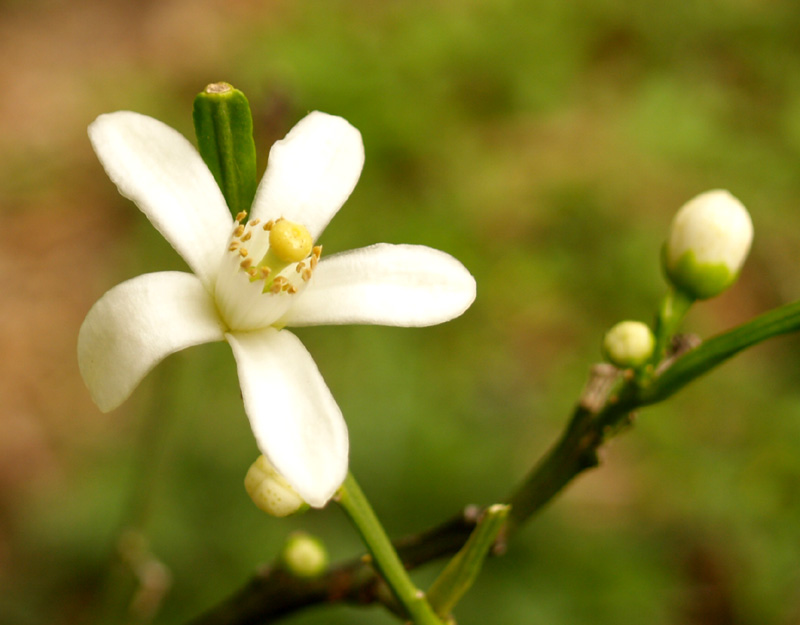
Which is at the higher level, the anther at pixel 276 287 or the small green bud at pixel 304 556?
the anther at pixel 276 287

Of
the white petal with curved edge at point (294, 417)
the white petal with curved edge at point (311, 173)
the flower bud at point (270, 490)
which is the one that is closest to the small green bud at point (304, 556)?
the flower bud at point (270, 490)

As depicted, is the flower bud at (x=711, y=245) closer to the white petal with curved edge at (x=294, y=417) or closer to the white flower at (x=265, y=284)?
the white flower at (x=265, y=284)

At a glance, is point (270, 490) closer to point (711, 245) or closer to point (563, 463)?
point (563, 463)

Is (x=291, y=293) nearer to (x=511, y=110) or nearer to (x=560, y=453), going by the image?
(x=560, y=453)

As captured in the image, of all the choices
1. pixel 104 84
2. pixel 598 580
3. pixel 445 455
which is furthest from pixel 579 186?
pixel 104 84

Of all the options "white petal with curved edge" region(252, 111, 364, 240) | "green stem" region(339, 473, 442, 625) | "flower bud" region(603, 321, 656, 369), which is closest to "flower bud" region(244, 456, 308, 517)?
"green stem" region(339, 473, 442, 625)

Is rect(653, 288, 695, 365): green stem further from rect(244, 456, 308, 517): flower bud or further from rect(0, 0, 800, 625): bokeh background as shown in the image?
rect(0, 0, 800, 625): bokeh background
